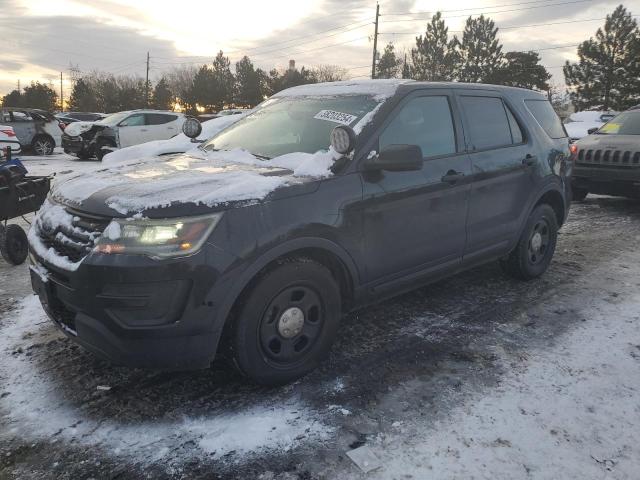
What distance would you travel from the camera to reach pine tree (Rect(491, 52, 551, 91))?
48.6 metres

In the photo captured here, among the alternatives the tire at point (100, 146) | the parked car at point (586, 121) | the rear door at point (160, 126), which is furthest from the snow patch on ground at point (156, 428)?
the parked car at point (586, 121)

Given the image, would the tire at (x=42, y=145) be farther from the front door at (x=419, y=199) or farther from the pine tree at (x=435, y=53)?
the pine tree at (x=435, y=53)

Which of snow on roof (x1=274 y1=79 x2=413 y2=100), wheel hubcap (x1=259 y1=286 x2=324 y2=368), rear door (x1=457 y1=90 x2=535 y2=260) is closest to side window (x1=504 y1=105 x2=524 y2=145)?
rear door (x1=457 y1=90 x2=535 y2=260)

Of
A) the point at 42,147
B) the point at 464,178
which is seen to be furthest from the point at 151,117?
the point at 464,178

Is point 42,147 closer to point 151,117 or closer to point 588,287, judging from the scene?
point 151,117

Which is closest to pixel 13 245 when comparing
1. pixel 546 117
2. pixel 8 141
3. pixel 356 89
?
pixel 356 89

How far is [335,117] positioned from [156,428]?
2.18 m

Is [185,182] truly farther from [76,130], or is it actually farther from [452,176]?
[76,130]

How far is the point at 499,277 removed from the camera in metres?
4.96

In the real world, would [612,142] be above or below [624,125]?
below

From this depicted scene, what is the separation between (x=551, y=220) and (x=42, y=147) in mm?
17844

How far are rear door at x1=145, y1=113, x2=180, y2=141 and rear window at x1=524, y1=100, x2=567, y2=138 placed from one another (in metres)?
13.6

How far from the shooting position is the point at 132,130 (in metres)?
15.9

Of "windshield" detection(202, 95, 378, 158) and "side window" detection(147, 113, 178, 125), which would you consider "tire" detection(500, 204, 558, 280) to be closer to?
"windshield" detection(202, 95, 378, 158)
